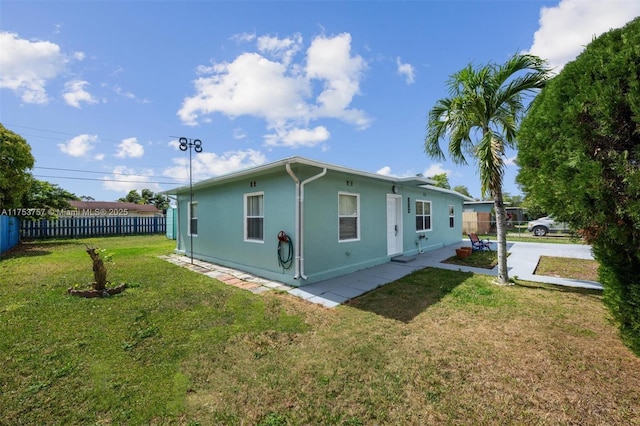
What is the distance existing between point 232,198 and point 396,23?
704cm

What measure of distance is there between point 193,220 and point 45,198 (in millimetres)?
12534

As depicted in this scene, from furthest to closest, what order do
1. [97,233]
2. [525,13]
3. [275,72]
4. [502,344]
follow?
[97,233] → [275,72] → [525,13] → [502,344]

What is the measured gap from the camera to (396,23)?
25.4 feet

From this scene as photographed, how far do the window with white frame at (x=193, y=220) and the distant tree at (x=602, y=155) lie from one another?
980 cm

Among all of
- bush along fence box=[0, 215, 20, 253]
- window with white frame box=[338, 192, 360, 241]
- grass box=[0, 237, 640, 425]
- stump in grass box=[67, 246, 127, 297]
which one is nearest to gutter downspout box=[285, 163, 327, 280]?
grass box=[0, 237, 640, 425]

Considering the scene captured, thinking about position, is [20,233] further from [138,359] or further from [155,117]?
[138,359]

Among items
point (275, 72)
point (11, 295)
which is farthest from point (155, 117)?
point (11, 295)

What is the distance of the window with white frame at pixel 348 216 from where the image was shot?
22.8ft

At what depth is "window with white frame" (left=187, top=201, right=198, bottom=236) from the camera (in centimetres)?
976

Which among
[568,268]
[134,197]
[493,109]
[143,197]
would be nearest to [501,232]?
[493,109]

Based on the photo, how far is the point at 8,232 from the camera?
37.1ft

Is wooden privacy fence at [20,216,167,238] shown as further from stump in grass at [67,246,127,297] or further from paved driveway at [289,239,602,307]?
paved driveway at [289,239,602,307]

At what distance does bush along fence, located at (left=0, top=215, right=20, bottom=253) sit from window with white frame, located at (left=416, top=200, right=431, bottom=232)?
636 inches

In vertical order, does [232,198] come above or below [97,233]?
above
